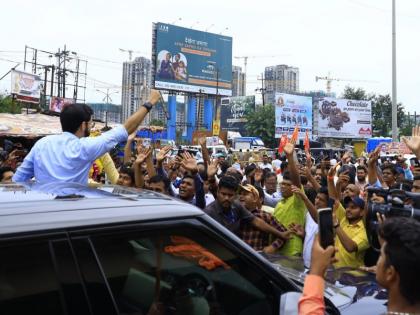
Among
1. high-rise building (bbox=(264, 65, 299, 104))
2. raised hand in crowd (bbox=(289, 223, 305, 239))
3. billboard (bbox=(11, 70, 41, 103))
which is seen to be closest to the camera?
raised hand in crowd (bbox=(289, 223, 305, 239))

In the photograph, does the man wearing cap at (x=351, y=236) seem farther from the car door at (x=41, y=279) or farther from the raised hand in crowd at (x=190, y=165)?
the car door at (x=41, y=279)

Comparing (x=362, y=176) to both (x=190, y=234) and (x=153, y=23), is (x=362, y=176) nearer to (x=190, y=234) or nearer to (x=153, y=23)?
(x=190, y=234)

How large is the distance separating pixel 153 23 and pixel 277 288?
4560cm

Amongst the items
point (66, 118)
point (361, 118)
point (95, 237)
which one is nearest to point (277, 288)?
point (95, 237)

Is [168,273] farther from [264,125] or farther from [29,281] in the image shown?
[264,125]

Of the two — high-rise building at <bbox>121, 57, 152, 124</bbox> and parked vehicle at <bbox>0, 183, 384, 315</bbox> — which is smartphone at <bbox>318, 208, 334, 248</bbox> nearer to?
parked vehicle at <bbox>0, 183, 384, 315</bbox>

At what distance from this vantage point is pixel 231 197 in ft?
13.6

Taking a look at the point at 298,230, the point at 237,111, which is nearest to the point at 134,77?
the point at 237,111

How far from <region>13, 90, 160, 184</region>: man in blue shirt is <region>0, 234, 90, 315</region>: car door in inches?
56.3

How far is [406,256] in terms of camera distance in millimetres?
1473

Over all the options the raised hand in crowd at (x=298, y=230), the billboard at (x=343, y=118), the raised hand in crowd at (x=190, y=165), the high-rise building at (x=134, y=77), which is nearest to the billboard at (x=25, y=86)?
the billboard at (x=343, y=118)

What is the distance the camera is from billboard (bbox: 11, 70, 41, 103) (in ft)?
102

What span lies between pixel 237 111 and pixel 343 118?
2295 centimetres

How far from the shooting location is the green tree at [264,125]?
53.8 meters
